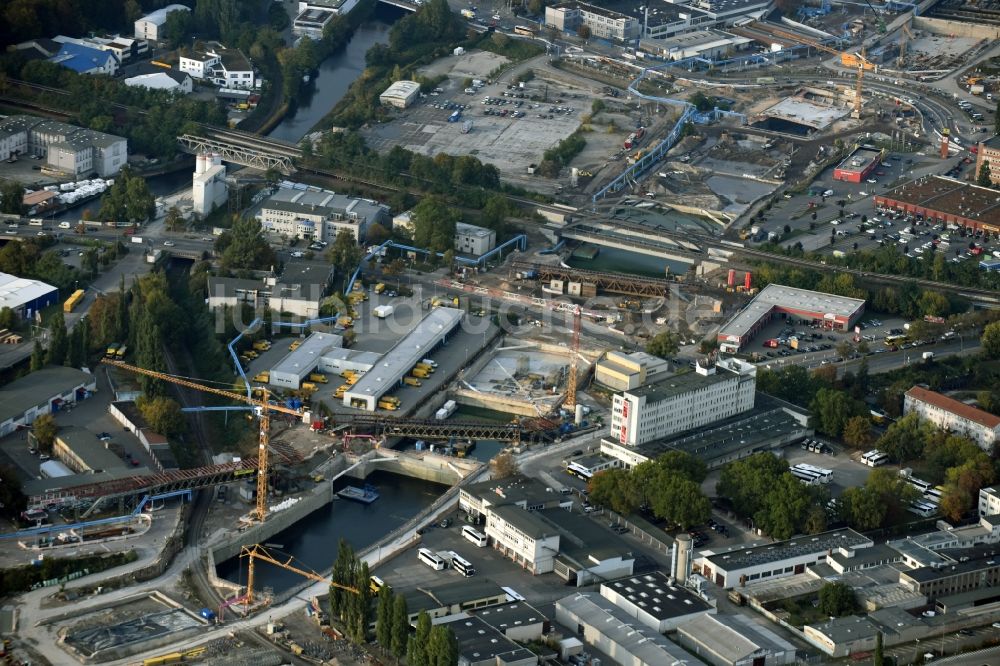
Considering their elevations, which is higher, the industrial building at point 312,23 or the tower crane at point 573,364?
the industrial building at point 312,23

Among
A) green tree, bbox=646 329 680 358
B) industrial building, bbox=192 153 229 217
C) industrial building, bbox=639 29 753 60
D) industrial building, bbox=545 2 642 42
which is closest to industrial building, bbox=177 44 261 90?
industrial building, bbox=192 153 229 217

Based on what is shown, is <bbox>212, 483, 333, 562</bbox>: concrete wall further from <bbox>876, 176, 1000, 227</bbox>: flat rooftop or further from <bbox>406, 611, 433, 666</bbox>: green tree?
<bbox>876, 176, 1000, 227</bbox>: flat rooftop

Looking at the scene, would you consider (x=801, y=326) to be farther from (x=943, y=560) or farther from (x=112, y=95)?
(x=112, y=95)

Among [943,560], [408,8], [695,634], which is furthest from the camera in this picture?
[408,8]

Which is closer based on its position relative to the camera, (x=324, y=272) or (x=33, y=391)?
(x=33, y=391)

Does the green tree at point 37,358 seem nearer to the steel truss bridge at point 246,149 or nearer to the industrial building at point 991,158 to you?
the steel truss bridge at point 246,149

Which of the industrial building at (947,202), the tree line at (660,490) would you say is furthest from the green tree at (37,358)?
the industrial building at (947,202)

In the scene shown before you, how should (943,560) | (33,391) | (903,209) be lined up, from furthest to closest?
(903,209), (33,391), (943,560)

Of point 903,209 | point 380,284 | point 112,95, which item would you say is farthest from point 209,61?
point 903,209
